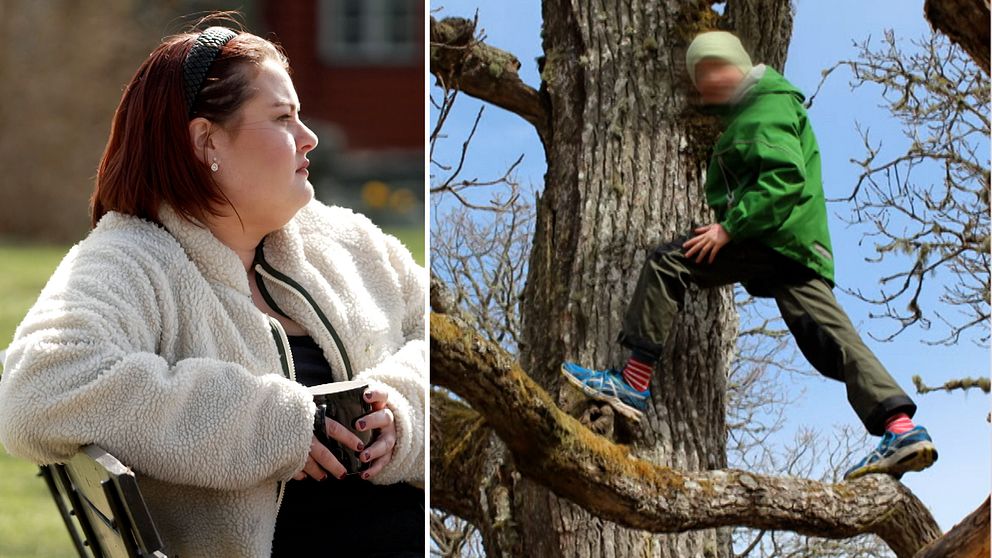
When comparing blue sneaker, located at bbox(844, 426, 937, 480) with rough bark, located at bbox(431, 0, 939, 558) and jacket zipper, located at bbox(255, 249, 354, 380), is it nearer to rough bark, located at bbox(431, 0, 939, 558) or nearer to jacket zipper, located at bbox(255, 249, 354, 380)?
rough bark, located at bbox(431, 0, 939, 558)

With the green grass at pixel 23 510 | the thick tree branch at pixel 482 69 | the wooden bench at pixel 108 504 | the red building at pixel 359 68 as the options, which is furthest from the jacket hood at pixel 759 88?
the red building at pixel 359 68

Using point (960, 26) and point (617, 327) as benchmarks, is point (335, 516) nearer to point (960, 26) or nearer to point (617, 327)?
point (617, 327)

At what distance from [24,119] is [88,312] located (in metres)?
7.92

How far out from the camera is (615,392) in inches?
92.6

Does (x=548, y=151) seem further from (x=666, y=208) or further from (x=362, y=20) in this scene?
(x=362, y=20)

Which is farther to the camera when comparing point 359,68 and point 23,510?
point 359,68

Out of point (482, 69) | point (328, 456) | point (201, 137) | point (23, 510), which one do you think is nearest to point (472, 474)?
point (328, 456)

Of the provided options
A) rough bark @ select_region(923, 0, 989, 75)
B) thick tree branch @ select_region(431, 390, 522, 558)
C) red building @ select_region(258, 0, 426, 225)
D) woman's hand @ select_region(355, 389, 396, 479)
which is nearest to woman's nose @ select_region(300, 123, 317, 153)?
woman's hand @ select_region(355, 389, 396, 479)

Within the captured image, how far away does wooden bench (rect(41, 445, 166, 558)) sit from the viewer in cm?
179

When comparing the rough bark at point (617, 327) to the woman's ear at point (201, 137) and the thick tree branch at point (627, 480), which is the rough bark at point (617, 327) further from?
the woman's ear at point (201, 137)

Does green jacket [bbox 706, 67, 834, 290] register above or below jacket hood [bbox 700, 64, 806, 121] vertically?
below

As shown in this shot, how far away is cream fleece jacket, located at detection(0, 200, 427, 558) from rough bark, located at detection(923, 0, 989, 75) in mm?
941

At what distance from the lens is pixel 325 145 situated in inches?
388

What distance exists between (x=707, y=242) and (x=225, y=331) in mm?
757
